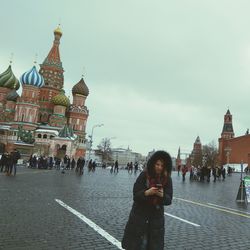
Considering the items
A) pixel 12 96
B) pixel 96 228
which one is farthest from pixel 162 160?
pixel 12 96

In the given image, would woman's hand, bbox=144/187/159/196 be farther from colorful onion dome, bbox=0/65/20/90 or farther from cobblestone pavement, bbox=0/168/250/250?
colorful onion dome, bbox=0/65/20/90

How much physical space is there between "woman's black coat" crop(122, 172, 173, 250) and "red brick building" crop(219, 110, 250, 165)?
87.0 metres

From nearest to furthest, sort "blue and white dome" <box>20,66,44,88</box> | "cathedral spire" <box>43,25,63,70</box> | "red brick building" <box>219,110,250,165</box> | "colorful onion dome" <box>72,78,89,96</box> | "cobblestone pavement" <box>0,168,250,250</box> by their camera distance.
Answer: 1. "cobblestone pavement" <box>0,168,250,250</box>
2. "blue and white dome" <box>20,66,44,88</box>
3. "cathedral spire" <box>43,25,63,70</box>
4. "colorful onion dome" <box>72,78,89,96</box>
5. "red brick building" <box>219,110,250,165</box>

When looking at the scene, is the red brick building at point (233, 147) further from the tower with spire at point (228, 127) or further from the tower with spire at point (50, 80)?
the tower with spire at point (50, 80)

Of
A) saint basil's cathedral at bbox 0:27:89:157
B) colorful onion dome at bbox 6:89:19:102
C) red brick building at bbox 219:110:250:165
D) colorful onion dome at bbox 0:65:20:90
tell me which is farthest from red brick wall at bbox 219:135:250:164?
colorful onion dome at bbox 0:65:20:90

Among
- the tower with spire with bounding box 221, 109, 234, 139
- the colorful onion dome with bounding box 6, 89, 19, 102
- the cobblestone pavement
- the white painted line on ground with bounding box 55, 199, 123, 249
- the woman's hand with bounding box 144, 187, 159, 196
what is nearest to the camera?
the woman's hand with bounding box 144, 187, 159, 196

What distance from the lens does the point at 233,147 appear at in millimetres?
108938

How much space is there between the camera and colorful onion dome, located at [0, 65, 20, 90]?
3366 inches

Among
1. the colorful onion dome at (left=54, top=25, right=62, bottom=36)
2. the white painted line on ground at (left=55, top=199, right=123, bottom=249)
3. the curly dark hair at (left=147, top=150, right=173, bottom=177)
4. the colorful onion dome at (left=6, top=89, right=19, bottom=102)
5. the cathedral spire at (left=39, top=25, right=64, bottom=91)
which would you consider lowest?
the white painted line on ground at (left=55, top=199, right=123, bottom=249)

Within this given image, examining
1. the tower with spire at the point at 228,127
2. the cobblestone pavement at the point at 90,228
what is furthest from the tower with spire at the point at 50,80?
the cobblestone pavement at the point at 90,228

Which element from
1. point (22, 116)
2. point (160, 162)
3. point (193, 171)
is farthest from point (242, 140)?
point (160, 162)

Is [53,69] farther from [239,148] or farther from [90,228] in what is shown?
[90,228]

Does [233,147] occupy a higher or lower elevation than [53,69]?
lower

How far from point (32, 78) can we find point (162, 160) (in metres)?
78.3
